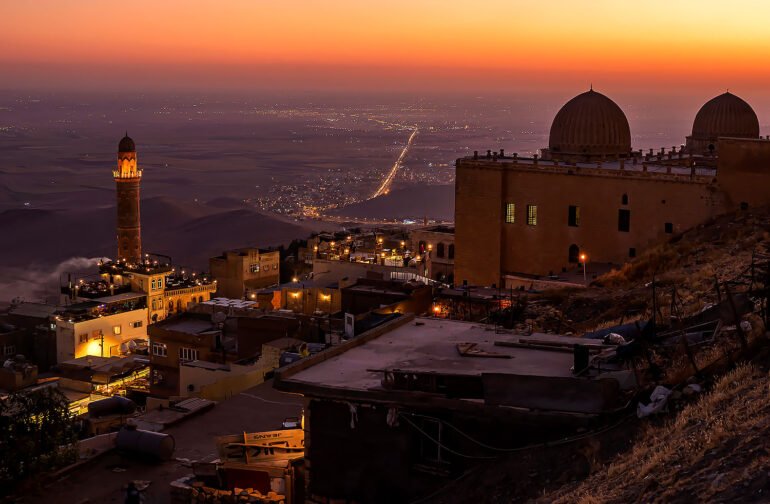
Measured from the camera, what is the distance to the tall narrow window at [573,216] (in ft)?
97.3

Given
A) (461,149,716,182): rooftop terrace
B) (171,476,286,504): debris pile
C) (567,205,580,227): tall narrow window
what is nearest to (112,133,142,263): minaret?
(461,149,716,182): rooftop terrace

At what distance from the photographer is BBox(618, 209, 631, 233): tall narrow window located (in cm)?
2873

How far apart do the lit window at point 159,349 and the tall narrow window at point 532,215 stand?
1075 centimetres

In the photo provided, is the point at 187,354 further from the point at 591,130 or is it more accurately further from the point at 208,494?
the point at 208,494

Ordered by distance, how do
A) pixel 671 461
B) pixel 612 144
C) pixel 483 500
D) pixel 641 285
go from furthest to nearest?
pixel 612 144 < pixel 641 285 < pixel 483 500 < pixel 671 461

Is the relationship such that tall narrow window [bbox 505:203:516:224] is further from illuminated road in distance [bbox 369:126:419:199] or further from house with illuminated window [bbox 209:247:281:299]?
illuminated road in distance [bbox 369:126:419:199]

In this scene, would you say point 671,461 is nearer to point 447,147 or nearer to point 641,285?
point 641,285

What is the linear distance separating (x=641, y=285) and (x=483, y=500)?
12.5m

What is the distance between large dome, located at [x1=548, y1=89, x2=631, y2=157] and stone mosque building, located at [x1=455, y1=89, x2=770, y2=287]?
0.03m

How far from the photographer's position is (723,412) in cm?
755

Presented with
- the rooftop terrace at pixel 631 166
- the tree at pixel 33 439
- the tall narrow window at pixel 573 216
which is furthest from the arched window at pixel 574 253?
the tree at pixel 33 439

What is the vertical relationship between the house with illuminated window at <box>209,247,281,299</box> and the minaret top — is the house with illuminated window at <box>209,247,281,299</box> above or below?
below

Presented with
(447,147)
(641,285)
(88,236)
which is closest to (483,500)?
(641,285)

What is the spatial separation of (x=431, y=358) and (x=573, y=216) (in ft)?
65.8
